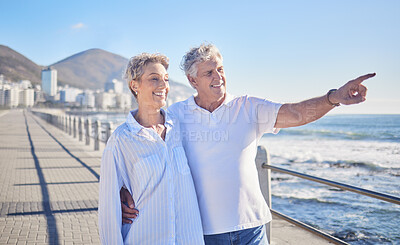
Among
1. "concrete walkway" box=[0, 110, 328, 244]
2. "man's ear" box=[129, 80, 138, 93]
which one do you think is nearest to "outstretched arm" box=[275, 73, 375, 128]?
"man's ear" box=[129, 80, 138, 93]

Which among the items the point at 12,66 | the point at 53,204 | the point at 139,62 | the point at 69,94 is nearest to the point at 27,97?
the point at 12,66

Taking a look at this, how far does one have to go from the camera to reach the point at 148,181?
1896 mm

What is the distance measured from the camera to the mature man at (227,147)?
2.06m

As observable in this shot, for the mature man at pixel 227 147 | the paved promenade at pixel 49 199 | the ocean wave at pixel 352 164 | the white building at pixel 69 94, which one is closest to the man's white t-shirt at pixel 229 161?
the mature man at pixel 227 147

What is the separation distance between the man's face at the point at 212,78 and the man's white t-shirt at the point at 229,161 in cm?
10

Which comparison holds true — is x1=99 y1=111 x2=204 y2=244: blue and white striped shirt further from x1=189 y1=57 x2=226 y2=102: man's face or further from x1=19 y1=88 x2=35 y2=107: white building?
x1=19 y1=88 x2=35 y2=107: white building

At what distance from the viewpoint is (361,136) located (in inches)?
1145

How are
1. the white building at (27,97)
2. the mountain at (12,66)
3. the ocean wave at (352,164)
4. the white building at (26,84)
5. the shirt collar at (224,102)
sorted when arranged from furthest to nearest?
the white building at (27,97) → the white building at (26,84) → the mountain at (12,66) → the ocean wave at (352,164) → the shirt collar at (224,102)

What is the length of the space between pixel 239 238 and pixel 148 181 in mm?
662

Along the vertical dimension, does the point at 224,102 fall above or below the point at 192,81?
below

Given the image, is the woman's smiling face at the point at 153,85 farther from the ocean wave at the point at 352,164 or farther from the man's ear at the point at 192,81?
the ocean wave at the point at 352,164

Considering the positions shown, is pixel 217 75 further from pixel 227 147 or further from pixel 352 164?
pixel 352 164

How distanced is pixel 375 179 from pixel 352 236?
6.19 metres

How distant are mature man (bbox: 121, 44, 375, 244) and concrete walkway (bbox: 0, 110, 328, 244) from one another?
8.25 feet
